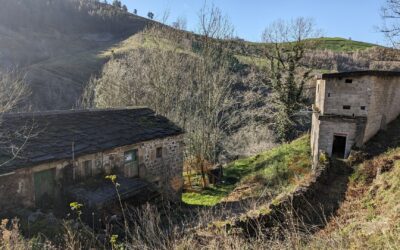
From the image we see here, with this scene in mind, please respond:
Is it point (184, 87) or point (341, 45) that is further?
point (341, 45)

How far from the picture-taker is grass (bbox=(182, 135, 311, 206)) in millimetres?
16431

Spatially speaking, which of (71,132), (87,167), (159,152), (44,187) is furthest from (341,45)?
(44,187)

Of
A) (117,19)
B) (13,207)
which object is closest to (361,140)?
(13,207)

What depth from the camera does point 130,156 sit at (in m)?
14.4

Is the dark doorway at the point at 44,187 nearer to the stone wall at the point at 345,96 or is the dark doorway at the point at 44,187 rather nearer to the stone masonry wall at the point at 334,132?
the stone masonry wall at the point at 334,132

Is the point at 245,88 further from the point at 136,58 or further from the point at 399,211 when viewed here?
the point at 399,211

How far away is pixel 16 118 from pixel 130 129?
486 cm

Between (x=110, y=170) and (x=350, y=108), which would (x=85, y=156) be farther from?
(x=350, y=108)

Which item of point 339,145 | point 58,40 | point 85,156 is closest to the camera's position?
point 85,156

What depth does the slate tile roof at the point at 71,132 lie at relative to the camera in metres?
10.8

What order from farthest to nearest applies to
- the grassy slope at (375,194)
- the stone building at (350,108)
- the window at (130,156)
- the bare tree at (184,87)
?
1. the bare tree at (184,87)
2. the stone building at (350,108)
3. the window at (130,156)
4. the grassy slope at (375,194)

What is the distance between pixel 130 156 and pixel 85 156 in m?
2.52

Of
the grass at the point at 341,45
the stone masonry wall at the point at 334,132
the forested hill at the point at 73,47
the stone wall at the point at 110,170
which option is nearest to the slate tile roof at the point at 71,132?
the stone wall at the point at 110,170

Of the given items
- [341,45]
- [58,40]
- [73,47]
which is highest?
[58,40]
